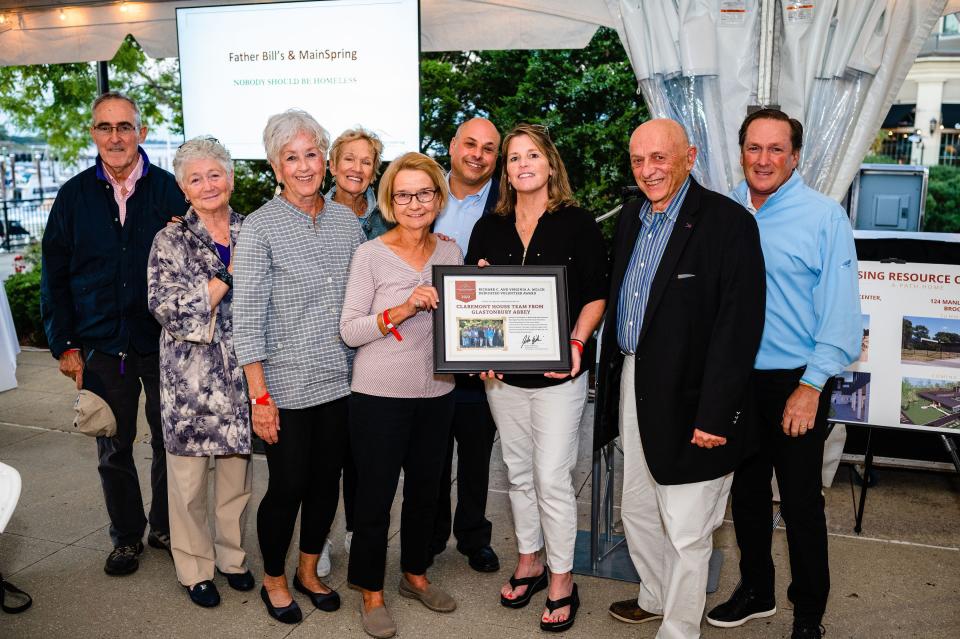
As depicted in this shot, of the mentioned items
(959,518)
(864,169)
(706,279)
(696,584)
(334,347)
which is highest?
(864,169)

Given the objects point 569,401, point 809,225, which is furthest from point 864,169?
point 569,401

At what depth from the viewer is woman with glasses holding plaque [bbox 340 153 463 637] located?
296 cm

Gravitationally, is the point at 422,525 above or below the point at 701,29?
below

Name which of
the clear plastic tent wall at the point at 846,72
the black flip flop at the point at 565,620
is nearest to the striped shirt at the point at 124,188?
the black flip flop at the point at 565,620

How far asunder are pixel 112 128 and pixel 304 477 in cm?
175

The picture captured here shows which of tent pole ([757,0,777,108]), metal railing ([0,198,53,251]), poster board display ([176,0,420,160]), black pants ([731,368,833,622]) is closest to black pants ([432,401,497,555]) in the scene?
black pants ([731,368,833,622])

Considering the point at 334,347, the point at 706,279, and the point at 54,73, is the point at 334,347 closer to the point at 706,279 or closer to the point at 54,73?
the point at 706,279

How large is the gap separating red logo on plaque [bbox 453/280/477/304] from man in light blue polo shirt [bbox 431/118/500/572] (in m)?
0.44

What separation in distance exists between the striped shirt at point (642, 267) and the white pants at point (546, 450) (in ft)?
1.16

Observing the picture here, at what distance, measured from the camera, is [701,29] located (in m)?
4.23

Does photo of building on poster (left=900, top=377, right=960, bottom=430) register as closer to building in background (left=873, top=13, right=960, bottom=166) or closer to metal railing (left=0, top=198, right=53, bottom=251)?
metal railing (left=0, top=198, right=53, bottom=251)

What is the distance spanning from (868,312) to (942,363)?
1.33 feet

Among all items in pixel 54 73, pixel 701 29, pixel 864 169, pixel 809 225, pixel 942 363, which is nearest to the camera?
pixel 809 225

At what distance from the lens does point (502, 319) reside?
2982mm
